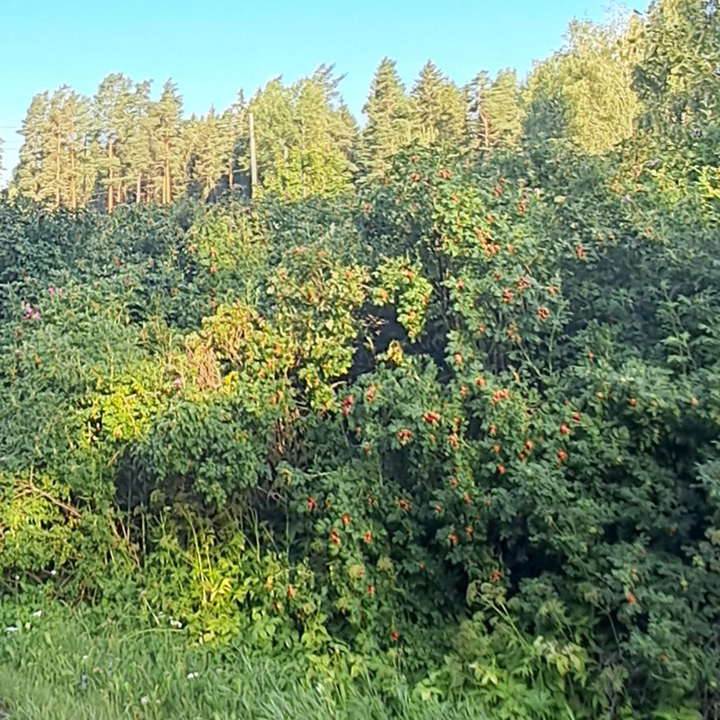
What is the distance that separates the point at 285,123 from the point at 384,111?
4830 millimetres

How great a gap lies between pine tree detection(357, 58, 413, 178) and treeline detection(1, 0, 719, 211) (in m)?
0.06

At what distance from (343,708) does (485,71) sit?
96.9 ft

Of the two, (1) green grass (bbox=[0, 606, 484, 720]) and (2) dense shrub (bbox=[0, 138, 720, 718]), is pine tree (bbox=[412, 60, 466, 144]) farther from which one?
(1) green grass (bbox=[0, 606, 484, 720])

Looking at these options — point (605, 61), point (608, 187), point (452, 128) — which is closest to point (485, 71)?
point (452, 128)

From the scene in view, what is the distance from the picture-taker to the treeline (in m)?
18.0

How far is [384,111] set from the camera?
3091cm

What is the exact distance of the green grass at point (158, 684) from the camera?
3.31 metres

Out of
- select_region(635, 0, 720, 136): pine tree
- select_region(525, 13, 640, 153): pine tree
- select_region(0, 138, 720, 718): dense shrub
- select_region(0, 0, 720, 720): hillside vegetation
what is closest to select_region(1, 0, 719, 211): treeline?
select_region(525, 13, 640, 153): pine tree

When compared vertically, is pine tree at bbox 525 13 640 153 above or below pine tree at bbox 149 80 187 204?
below

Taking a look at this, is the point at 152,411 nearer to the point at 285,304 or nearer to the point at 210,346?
the point at 210,346

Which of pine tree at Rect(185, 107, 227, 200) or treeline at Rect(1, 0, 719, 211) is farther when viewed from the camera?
pine tree at Rect(185, 107, 227, 200)

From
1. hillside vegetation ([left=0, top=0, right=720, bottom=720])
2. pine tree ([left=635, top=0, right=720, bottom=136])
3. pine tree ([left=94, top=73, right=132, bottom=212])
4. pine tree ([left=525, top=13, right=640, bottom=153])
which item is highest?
pine tree ([left=94, top=73, right=132, bottom=212])

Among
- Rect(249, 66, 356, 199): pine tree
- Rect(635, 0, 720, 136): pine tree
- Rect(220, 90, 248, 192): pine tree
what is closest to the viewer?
Rect(635, 0, 720, 136): pine tree

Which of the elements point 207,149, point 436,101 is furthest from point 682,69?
point 207,149
